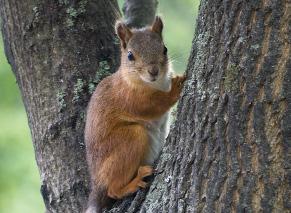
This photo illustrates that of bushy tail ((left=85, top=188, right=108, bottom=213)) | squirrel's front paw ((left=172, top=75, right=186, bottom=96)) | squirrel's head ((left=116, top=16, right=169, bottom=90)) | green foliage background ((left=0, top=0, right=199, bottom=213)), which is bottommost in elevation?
green foliage background ((left=0, top=0, right=199, bottom=213))

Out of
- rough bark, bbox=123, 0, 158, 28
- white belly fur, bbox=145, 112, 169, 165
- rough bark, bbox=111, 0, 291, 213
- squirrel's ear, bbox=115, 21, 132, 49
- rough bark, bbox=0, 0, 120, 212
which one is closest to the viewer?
rough bark, bbox=111, 0, 291, 213

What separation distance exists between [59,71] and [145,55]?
1.69 feet

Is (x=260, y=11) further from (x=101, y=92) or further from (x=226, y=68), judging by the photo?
→ (x=101, y=92)

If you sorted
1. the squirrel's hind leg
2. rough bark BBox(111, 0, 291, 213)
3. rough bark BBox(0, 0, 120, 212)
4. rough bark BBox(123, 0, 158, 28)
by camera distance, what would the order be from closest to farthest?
rough bark BBox(111, 0, 291, 213)
the squirrel's hind leg
rough bark BBox(0, 0, 120, 212)
rough bark BBox(123, 0, 158, 28)

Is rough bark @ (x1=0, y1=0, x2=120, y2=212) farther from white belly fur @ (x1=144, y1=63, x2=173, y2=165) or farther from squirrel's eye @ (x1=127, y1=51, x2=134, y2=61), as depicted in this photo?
white belly fur @ (x1=144, y1=63, x2=173, y2=165)

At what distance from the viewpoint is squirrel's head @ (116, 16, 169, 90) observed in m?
3.75

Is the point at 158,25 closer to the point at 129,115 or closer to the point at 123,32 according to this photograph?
the point at 123,32

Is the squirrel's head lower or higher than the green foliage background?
higher

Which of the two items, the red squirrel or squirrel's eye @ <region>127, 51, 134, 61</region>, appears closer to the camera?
the red squirrel

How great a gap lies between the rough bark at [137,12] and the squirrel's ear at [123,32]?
2.01ft

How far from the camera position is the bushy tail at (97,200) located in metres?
3.33

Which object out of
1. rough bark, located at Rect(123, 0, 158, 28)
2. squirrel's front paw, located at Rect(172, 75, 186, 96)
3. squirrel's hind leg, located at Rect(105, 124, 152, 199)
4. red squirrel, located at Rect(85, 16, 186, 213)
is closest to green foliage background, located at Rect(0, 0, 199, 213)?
rough bark, located at Rect(123, 0, 158, 28)

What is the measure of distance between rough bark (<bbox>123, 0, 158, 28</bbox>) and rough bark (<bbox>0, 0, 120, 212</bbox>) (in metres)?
0.45

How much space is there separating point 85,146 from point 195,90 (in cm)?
117
